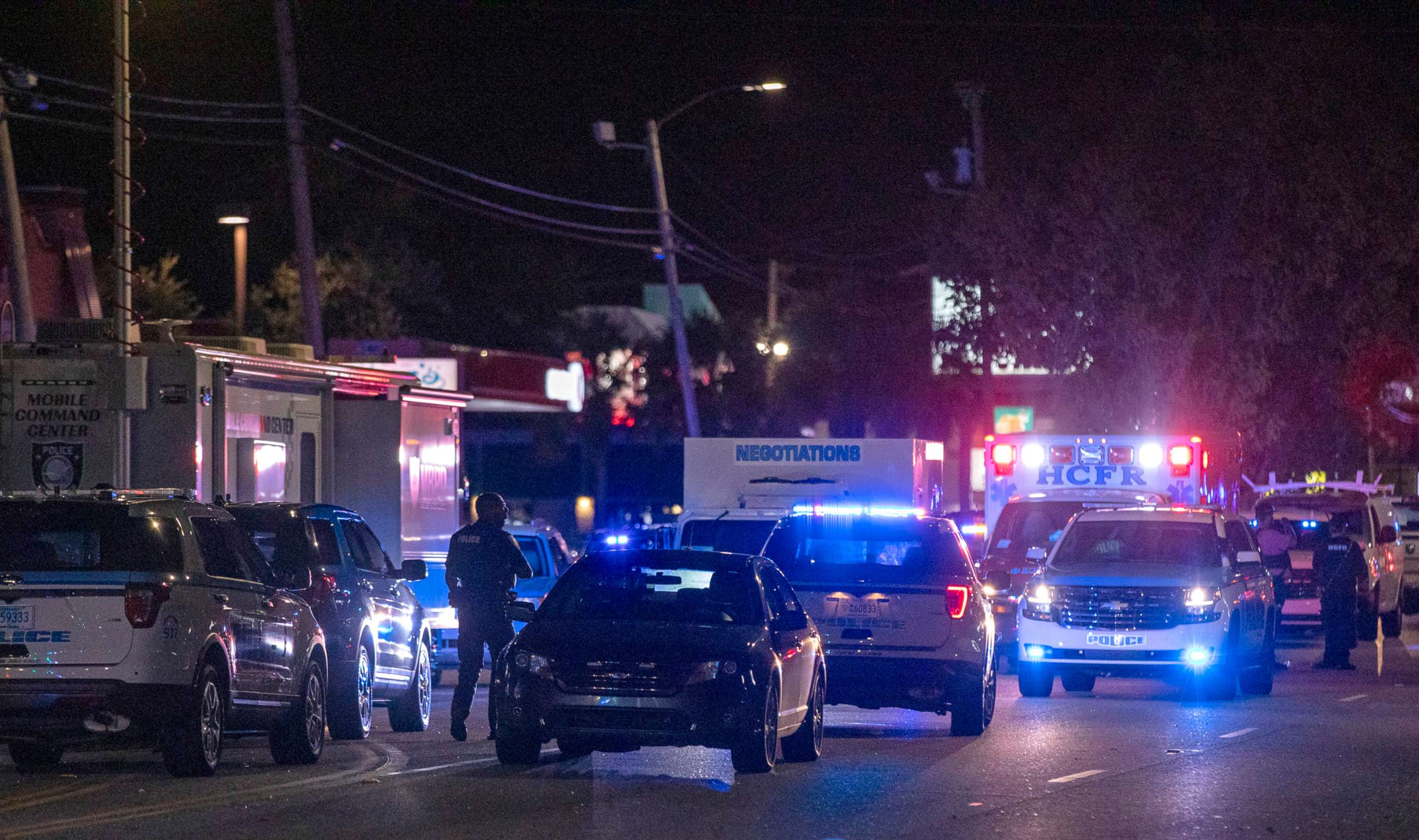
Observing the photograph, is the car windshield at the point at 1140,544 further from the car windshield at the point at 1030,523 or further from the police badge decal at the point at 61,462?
the police badge decal at the point at 61,462

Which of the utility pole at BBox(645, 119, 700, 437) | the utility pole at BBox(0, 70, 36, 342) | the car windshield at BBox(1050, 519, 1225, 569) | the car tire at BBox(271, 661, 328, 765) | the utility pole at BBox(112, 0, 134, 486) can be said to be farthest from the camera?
the utility pole at BBox(645, 119, 700, 437)

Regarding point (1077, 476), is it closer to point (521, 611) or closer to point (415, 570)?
point (415, 570)

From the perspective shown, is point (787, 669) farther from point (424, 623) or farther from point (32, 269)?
point (32, 269)

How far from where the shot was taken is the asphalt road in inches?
429

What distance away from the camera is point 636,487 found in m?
75.2

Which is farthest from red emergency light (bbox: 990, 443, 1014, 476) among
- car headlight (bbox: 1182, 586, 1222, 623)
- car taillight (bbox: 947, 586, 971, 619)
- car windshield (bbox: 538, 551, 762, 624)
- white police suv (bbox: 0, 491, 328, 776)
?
white police suv (bbox: 0, 491, 328, 776)

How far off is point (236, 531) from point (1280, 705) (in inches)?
378

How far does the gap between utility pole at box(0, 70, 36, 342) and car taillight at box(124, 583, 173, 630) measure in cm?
1145

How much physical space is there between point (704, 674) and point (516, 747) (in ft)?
4.49

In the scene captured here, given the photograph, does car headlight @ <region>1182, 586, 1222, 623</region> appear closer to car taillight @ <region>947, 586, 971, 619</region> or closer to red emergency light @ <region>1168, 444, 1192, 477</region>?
car taillight @ <region>947, 586, 971, 619</region>

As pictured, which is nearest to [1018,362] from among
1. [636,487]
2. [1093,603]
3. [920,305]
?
[920,305]

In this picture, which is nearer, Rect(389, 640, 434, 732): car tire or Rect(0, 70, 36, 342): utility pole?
Rect(389, 640, 434, 732): car tire

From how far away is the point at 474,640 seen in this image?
15688 mm

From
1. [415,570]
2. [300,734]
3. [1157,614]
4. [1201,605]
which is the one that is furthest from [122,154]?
[1201,605]
